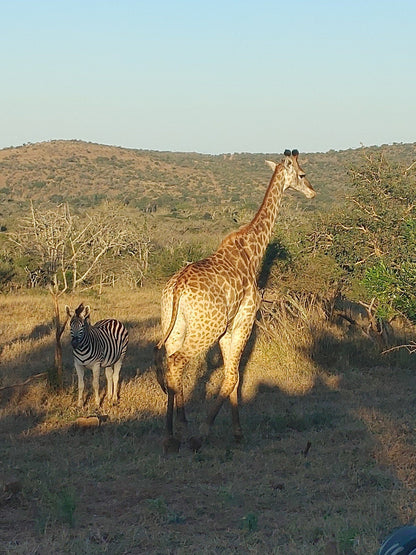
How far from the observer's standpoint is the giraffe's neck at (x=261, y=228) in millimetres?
9430

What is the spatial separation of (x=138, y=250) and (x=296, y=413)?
59.8ft

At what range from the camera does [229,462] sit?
24.9 feet

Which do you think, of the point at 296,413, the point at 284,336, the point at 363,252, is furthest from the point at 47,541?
the point at 363,252

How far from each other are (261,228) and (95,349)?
2.70m

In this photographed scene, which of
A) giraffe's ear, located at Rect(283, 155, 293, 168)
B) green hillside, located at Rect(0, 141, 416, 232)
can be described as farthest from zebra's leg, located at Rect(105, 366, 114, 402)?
green hillside, located at Rect(0, 141, 416, 232)

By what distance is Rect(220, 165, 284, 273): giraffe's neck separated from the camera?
9.43 m

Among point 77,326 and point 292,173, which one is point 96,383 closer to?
point 77,326

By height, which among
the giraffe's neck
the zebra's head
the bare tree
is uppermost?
the giraffe's neck

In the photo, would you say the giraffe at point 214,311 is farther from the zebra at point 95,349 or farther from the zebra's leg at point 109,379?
the zebra's leg at point 109,379

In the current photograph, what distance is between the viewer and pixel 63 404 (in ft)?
32.3

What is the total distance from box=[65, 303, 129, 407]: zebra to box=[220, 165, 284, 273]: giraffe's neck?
88.1 inches

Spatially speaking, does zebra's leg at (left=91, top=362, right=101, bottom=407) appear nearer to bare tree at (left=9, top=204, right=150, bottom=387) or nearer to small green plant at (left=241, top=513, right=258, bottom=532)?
small green plant at (left=241, top=513, right=258, bottom=532)

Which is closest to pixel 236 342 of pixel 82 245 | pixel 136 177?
pixel 82 245

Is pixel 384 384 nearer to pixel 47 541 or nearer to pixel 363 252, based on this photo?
pixel 363 252
